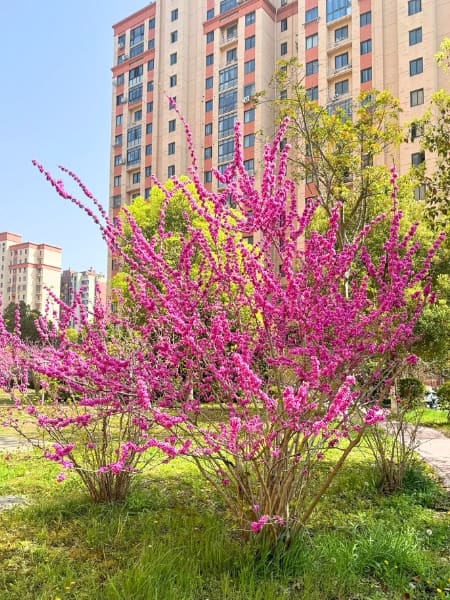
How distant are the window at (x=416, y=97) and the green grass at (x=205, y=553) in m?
27.7

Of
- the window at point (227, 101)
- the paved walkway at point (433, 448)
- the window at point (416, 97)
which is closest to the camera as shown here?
the paved walkway at point (433, 448)

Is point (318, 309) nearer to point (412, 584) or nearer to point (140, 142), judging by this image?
point (412, 584)

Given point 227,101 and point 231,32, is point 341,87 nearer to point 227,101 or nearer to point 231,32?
point 227,101

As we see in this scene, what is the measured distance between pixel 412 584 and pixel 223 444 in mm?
1339

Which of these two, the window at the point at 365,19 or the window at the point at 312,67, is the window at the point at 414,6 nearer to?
the window at the point at 365,19

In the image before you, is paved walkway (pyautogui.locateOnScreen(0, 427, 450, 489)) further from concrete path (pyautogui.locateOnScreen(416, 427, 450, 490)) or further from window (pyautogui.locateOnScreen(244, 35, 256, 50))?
window (pyautogui.locateOnScreen(244, 35, 256, 50))

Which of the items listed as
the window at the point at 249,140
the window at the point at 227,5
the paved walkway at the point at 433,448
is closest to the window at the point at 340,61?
the window at the point at 249,140

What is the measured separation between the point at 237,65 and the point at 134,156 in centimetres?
1055

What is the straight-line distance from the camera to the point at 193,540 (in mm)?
3244

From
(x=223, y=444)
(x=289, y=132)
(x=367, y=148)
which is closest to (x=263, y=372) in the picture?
(x=223, y=444)

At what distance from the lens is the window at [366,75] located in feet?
102

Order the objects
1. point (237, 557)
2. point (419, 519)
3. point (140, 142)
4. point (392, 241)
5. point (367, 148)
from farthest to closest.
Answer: point (140, 142) < point (367, 148) < point (419, 519) < point (392, 241) < point (237, 557)

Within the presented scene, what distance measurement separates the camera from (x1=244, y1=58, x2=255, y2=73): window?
36125mm

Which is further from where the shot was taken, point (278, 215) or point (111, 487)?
point (111, 487)
